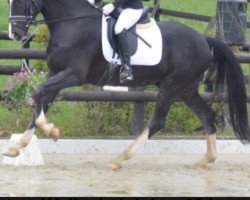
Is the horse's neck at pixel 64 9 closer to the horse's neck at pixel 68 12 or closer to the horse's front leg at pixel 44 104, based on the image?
the horse's neck at pixel 68 12

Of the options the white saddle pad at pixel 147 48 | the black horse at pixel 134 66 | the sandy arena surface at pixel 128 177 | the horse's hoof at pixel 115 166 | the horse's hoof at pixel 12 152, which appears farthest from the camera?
the white saddle pad at pixel 147 48

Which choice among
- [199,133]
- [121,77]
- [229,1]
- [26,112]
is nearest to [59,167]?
[121,77]

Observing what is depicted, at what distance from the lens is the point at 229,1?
15102 millimetres

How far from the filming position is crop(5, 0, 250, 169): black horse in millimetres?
11594

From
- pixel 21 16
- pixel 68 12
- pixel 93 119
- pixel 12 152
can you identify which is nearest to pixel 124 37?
pixel 68 12

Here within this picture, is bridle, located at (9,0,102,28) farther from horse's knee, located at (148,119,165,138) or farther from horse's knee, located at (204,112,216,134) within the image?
horse's knee, located at (204,112,216,134)

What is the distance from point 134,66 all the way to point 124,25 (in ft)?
1.79

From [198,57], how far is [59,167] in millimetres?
2210

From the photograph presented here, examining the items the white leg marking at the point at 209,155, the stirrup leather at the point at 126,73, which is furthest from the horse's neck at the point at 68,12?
the white leg marking at the point at 209,155

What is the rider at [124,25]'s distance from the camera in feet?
39.0

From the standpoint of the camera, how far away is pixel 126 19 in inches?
469

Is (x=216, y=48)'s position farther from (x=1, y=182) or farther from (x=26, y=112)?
(x=1, y=182)

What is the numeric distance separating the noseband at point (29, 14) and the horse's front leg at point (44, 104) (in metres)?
0.72

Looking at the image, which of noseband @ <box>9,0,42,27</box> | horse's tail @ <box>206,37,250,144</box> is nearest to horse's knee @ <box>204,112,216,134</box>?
horse's tail @ <box>206,37,250,144</box>
